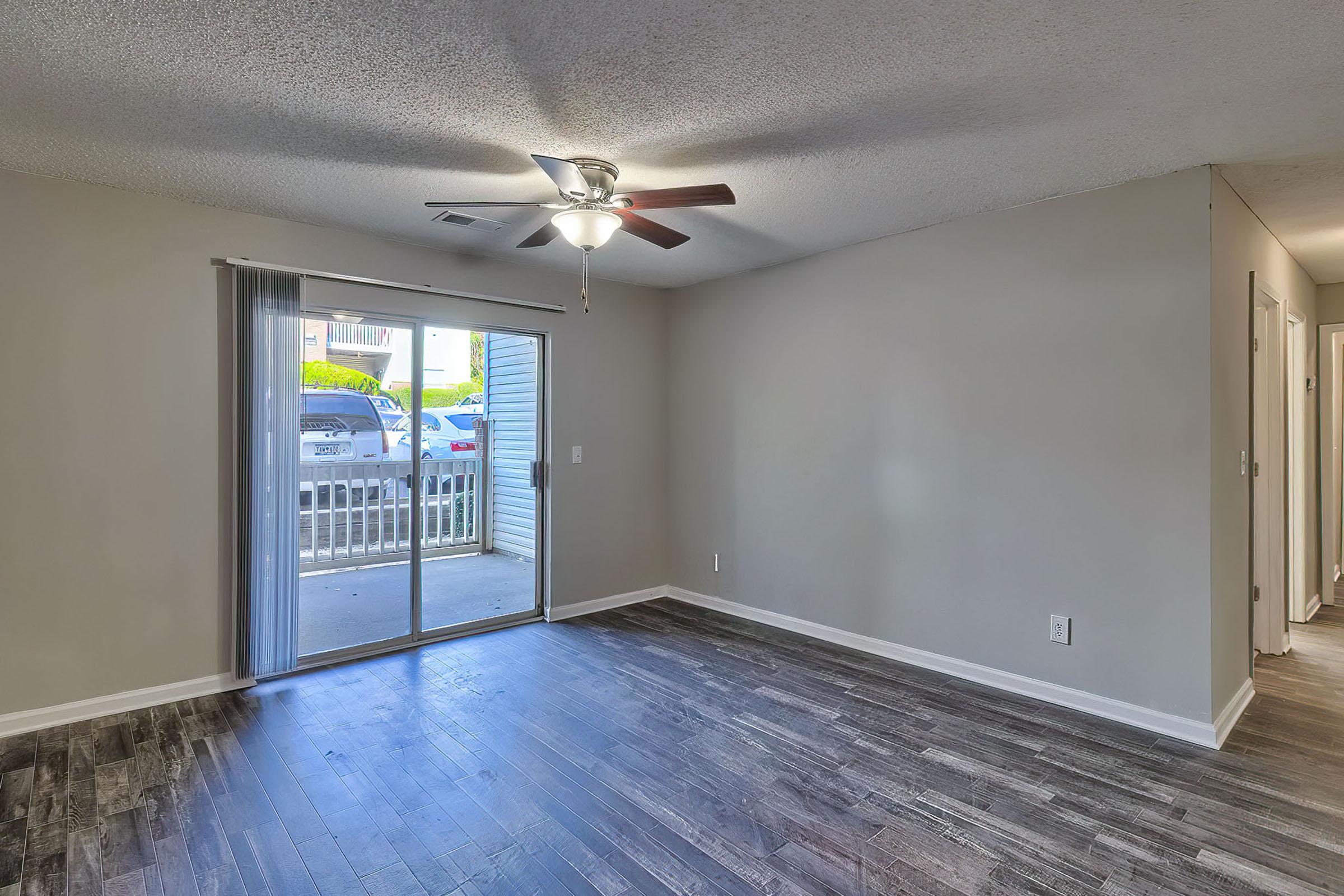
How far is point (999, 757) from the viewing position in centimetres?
273

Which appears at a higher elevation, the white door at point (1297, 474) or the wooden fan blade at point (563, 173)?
the wooden fan blade at point (563, 173)

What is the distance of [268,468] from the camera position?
3.56 meters

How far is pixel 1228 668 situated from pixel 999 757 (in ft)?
4.15

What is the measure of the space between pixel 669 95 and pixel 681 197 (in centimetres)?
37

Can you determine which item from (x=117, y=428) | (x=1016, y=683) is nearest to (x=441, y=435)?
(x=117, y=428)

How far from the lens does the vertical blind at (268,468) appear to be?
350 cm

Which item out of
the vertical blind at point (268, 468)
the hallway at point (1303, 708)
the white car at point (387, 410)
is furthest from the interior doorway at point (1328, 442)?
the vertical blind at point (268, 468)

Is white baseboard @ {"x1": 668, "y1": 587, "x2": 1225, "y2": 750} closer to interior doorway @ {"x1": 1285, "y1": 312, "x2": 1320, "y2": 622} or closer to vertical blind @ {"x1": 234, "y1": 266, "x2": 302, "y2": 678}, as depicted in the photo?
interior doorway @ {"x1": 1285, "y1": 312, "x2": 1320, "y2": 622}

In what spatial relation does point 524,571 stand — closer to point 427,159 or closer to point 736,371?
point 736,371

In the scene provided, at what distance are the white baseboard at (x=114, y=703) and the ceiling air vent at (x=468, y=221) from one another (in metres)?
2.68

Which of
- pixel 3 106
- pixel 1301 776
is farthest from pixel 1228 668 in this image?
pixel 3 106

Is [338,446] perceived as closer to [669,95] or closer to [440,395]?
[440,395]

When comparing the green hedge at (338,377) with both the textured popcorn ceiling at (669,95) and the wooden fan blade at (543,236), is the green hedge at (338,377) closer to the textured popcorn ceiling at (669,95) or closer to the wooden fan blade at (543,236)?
the textured popcorn ceiling at (669,95)

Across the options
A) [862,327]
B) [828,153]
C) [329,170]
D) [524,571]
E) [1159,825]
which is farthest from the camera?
[524,571]
